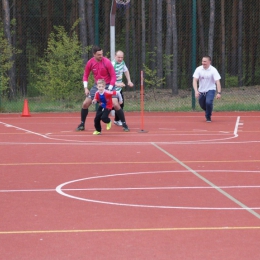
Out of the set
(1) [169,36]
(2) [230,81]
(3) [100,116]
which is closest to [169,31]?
(1) [169,36]

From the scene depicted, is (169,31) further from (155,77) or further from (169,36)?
(155,77)

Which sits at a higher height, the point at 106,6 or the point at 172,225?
the point at 106,6

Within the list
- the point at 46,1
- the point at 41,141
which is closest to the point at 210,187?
the point at 41,141

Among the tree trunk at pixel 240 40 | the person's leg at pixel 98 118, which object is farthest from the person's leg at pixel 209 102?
the tree trunk at pixel 240 40

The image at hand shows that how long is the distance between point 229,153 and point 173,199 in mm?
4483

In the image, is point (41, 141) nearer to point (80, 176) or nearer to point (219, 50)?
point (80, 176)

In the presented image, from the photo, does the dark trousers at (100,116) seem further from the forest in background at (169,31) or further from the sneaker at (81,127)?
the forest in background at (169,31)

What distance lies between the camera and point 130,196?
8.22 meters

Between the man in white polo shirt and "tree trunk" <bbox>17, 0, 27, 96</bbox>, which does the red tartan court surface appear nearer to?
the man in white polo shirt

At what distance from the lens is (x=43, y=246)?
591cm

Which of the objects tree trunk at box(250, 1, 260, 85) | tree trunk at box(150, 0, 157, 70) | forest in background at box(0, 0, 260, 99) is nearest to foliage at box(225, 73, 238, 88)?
→ forest in background at box(0, 0, 260, 99)

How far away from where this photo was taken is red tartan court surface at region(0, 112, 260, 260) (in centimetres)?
591

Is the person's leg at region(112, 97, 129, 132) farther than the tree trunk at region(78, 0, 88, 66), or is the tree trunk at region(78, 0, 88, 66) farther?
the tree trunk at region(78, 0, 88, 66)

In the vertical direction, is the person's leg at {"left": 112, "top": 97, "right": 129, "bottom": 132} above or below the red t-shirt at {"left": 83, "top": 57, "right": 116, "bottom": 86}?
below
